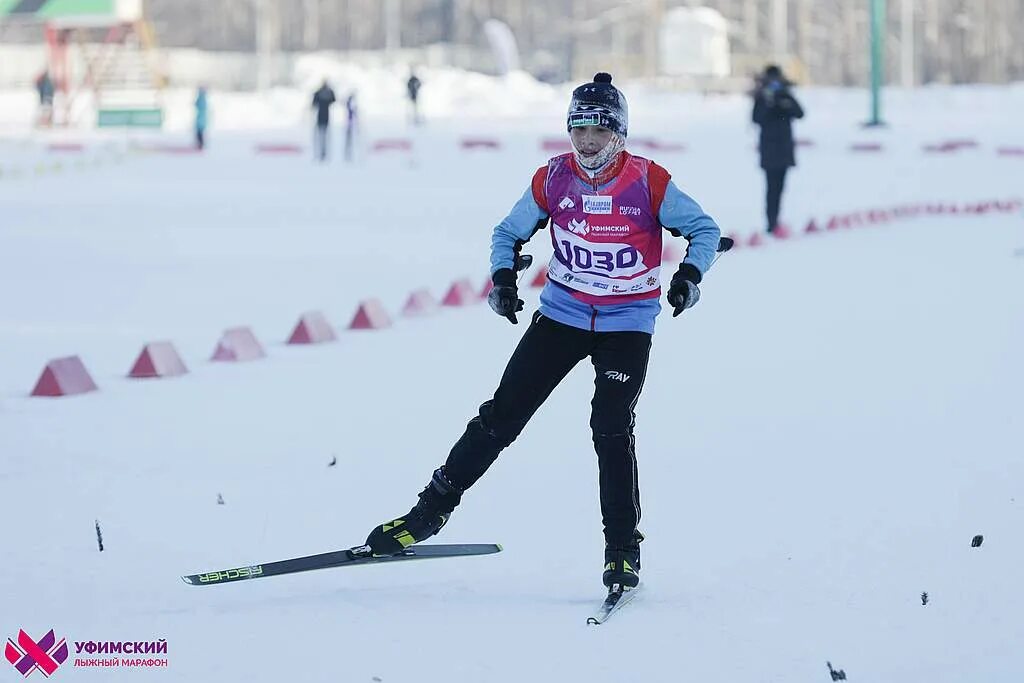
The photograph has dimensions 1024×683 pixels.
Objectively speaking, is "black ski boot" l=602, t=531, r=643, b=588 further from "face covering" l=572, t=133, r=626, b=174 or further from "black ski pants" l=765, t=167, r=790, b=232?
"black ski pants" l=765, t=167, r=790, b=232

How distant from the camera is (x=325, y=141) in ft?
101

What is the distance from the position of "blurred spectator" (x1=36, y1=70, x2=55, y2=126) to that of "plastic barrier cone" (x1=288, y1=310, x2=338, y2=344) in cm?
3293

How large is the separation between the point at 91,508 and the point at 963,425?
3.58 metres

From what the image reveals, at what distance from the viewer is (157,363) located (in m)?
9.28

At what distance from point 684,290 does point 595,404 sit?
1.37ft

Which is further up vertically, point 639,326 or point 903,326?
point 639,326

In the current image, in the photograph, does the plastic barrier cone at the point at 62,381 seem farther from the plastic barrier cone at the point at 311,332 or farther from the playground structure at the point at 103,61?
the playground structure at the point at 103,61

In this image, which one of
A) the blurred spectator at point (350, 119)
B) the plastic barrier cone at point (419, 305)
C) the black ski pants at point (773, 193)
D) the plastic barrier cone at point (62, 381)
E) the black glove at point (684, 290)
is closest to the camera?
the black glove at point (684, 290)

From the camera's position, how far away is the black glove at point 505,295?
15.6ft

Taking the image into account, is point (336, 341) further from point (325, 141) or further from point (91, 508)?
point (325, 141)

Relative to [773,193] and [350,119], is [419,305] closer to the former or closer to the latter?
[773,193]

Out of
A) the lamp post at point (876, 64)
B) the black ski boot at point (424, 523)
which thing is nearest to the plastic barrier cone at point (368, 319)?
the black ski boot at point (424, 523)

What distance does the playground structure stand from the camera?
41.5m

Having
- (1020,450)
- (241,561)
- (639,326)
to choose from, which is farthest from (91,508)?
(1020,450)
